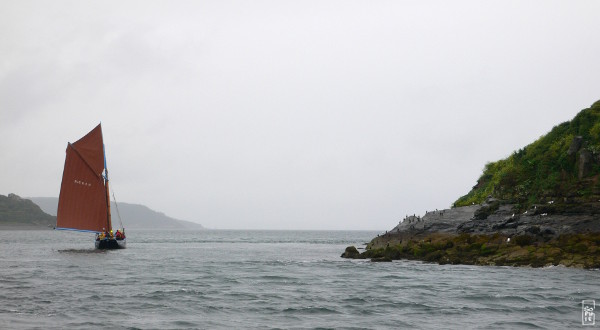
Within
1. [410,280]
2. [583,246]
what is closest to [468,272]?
[410,280]

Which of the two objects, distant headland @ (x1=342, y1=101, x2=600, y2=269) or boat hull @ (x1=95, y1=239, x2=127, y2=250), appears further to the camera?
boat hull @ (x1=95, y1=239, x2=127, y2=250)

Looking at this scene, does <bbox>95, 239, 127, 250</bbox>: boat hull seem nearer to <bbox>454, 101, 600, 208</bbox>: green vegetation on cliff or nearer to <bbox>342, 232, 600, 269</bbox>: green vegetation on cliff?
<bbox>342, 232, 600, 269</bbox>: green vegetation on cliff

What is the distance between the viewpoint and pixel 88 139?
79750mm

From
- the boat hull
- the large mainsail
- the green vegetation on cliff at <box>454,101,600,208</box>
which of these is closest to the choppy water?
the green vegetation on cliff at <box>454,101,600,208</box>

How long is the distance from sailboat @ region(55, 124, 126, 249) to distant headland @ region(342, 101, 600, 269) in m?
37.2

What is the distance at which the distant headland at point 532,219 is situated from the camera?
48812 millimetres

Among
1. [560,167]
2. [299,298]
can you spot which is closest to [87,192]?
[299,298]

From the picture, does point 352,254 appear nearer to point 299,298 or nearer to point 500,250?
point 500,250

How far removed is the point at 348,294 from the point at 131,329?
48.4 ft

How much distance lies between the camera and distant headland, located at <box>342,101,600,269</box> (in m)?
48.8

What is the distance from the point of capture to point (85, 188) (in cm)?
7906

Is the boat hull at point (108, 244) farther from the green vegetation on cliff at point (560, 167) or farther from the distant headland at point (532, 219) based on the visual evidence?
the green vegetation on cliff at point (560, 167)

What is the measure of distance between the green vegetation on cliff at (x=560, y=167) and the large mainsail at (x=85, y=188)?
53213mm

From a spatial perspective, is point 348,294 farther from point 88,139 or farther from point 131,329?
point 88,139
